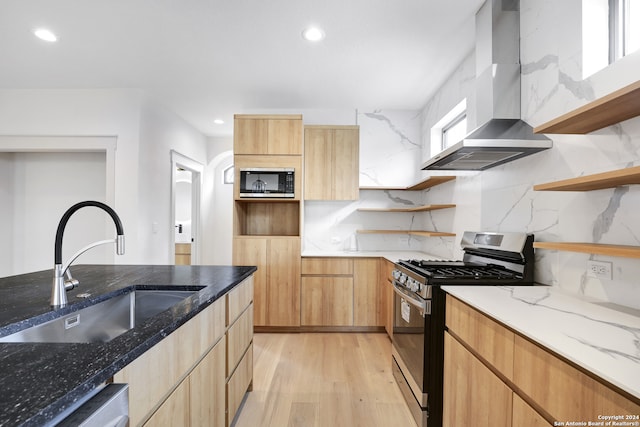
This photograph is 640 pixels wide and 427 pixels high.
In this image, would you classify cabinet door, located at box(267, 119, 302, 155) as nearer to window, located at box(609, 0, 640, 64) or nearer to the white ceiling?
the white ceiling

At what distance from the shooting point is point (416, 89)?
3.18 meters

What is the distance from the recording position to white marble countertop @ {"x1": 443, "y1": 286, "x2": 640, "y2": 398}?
73 cm

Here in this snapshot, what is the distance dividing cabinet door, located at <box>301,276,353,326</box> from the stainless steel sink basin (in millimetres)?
1890

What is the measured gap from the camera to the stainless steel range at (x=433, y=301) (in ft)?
5.55

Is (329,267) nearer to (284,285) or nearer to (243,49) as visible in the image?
(284,285)

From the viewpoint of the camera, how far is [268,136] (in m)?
3.39

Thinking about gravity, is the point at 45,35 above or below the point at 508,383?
above

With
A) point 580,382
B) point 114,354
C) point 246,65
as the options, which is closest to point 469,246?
point 580,382

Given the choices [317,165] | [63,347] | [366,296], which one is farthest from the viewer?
[317,165]

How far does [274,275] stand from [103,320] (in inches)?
77.5

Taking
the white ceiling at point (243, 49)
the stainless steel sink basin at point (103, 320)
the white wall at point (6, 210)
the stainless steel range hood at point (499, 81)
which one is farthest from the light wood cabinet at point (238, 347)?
the white wall at point (6, 210)

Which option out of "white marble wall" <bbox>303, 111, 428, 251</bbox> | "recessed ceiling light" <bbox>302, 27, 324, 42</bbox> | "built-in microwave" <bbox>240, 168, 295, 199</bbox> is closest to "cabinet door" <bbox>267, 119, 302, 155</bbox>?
"built-in microwave" <bbox>240, 168, 295, 199</bbox>

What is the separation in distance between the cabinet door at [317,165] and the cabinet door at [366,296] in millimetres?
1025

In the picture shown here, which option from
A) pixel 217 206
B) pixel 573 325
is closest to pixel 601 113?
pixel 573 325
